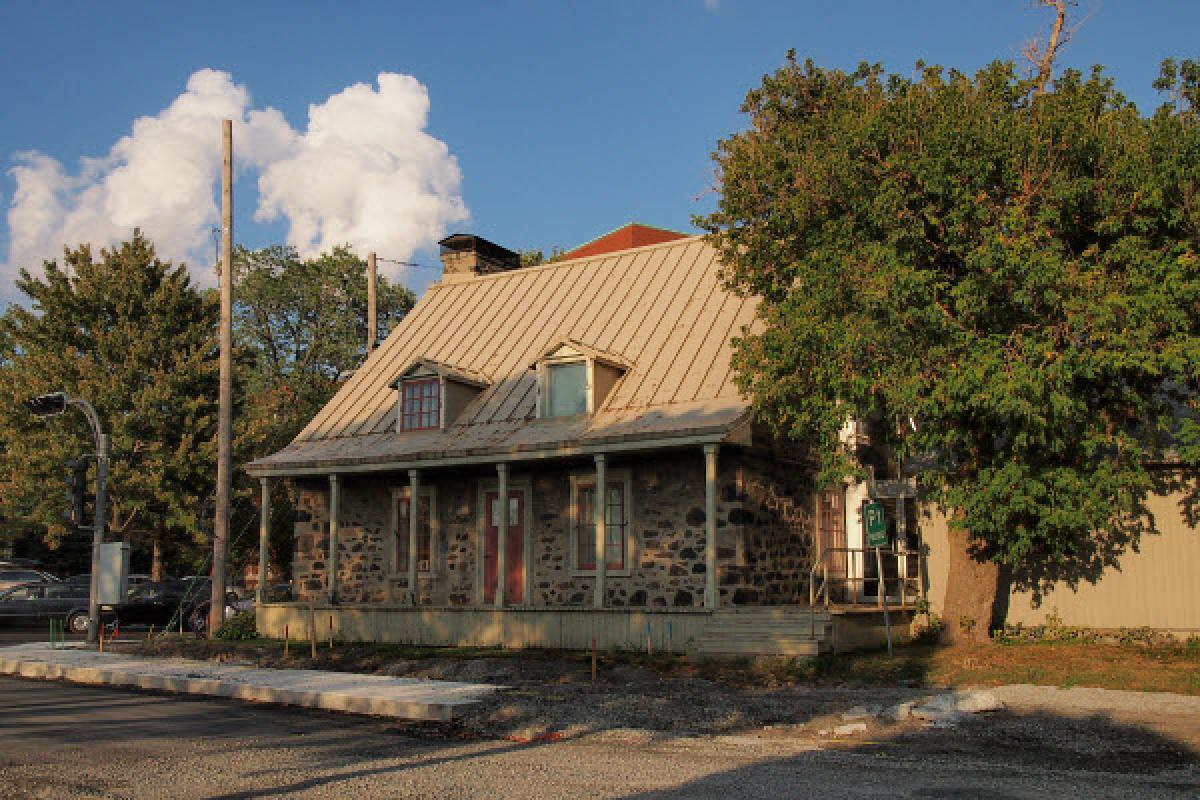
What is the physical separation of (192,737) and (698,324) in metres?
12.2

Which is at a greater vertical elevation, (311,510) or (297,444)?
(297,444)

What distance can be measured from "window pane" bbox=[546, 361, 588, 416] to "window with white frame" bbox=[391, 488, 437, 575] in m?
3.27

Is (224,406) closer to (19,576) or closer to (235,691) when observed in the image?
(235,691)

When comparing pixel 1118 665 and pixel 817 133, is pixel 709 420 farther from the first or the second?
pixel 1118 665

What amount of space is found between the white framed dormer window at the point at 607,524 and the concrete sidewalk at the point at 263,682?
4.88 meters

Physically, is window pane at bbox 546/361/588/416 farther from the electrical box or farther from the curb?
the electrical box

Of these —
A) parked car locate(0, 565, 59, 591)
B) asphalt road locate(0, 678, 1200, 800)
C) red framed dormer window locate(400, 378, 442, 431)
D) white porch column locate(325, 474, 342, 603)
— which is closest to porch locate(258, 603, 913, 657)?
white porch column locate(325, 474, 342, 603)

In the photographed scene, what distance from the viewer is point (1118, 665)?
45.4 ft

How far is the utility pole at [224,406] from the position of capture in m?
21.2

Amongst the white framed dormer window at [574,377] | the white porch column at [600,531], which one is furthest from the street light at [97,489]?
the white porch column at [600,531]

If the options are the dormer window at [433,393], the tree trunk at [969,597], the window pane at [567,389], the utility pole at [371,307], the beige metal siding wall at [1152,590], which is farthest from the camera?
the utility pole at [371,307]

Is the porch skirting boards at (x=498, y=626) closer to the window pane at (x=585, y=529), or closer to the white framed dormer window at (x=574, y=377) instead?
the window pane at (x=585, y=529)

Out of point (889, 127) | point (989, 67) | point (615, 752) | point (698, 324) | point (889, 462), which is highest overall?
point (989, 67)

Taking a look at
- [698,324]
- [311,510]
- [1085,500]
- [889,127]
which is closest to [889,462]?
[698,324]
